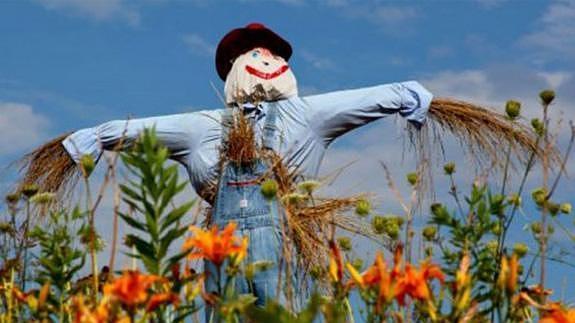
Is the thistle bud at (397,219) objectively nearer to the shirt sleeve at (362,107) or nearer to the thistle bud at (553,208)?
the thistle bud at (553,208)

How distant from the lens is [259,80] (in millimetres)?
4547

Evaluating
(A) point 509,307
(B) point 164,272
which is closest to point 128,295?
(B) point 164,272

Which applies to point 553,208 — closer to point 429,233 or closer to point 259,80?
point 429,233

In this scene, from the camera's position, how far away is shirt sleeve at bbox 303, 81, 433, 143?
4.43 metres

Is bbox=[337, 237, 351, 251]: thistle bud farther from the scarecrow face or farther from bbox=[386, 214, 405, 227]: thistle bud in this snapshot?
the scarecrow face

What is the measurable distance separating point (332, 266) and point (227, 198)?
2.69m

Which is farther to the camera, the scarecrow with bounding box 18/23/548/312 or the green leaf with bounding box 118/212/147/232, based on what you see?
the scarecrow with bounding box 18/23/548/312

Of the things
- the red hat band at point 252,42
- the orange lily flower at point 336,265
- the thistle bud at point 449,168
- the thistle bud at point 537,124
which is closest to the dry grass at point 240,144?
the red hat band at point 252,42

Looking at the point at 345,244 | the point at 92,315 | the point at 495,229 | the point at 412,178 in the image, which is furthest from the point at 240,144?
the point at 92,315

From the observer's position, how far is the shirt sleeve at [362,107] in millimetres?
4426

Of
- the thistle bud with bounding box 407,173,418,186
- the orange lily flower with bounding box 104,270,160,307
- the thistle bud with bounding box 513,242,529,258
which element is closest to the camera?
the orange lily flower with bounding box 104,270,160,307

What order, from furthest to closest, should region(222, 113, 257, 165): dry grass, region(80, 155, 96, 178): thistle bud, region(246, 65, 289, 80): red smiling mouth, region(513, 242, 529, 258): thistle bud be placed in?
region(246, 65, 289, 80): red smiling mouth
region(222, 113, 257, 165): dry grass
region(513, 242, 529, 258): thistle bud
region(80, 155, 96, 178): thistle bud

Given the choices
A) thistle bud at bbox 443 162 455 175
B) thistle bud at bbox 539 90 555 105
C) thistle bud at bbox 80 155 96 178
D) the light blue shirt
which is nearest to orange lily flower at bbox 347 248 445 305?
thistle bud at bbox 80 155 96 178

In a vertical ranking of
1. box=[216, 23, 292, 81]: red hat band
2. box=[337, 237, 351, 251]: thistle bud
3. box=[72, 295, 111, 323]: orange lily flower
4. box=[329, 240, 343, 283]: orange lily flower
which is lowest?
box=[72, 295, 111, 323]: orange lily flower
